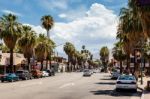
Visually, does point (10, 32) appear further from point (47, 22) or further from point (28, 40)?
point (47, 22)

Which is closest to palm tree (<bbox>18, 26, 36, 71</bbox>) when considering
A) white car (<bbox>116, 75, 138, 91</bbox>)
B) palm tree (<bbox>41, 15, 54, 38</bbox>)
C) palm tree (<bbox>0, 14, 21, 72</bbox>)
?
palm tree (<bbox>0, 14, 21, 72</bbox>)

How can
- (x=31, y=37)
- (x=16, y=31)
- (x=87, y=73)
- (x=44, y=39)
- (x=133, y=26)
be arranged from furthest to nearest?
(x=44, y=39) < (x=87, y=73) < (x=31, y=37) < (x=16, y=31) < (x=133, y=26)

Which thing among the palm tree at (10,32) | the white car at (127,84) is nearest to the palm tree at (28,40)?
the palm tree at (10,32)

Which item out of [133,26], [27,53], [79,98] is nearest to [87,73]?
[27,53]

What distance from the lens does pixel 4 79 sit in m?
59.3

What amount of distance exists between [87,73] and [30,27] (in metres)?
17.0

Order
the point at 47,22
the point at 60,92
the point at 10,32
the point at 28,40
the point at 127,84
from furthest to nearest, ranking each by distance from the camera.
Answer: the point at 47,22
the point at 28,40
the point at 10,32
the point at 127,84
the point at 60,92

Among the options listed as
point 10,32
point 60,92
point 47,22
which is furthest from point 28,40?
point 60,92

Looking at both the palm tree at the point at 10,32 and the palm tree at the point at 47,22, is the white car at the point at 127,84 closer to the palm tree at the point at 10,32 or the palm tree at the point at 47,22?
the palm tree at the point at 10,32

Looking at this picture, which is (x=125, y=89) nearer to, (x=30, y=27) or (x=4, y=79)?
(x=4, y=79)

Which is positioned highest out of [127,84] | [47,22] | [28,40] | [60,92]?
[47,22]

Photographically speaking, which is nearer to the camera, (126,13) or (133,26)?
(133,26)

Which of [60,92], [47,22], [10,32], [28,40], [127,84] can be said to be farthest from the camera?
[47,22]

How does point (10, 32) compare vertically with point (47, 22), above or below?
below
